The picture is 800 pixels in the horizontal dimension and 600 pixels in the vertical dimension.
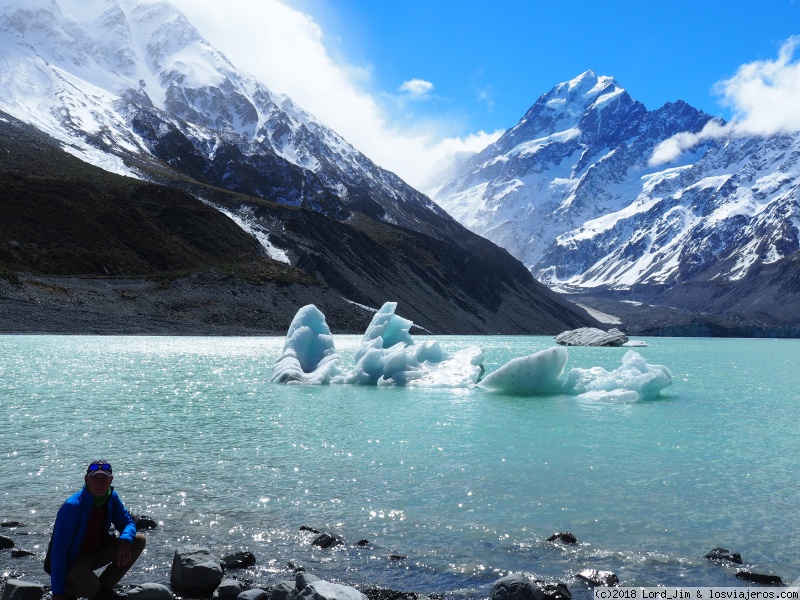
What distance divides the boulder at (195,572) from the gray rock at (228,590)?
0.14 m

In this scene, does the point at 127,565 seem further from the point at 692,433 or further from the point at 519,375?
the point at 519,375

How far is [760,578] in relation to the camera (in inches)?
332

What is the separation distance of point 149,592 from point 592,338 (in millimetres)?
107359

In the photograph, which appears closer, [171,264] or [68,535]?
[68,535]

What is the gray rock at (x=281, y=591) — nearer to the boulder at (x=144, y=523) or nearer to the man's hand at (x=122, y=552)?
the man's hand at (x=122, y=552)

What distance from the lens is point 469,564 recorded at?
888 cm

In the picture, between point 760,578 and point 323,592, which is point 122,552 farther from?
point 760,578

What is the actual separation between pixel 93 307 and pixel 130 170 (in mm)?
76944

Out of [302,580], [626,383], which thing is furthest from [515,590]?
[626,383]

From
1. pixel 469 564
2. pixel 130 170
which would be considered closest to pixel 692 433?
pixel 469 564

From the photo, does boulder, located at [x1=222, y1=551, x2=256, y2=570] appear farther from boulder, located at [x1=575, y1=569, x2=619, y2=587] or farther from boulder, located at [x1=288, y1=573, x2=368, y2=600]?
boulder, located at [x1=575, y1=569, x2=619, y2=587]

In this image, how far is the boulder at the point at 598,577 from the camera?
8273mm

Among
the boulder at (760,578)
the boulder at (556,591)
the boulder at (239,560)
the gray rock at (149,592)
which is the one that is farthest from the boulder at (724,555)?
the gray rock at (149,592)

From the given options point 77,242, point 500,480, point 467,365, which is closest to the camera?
point 500,480
